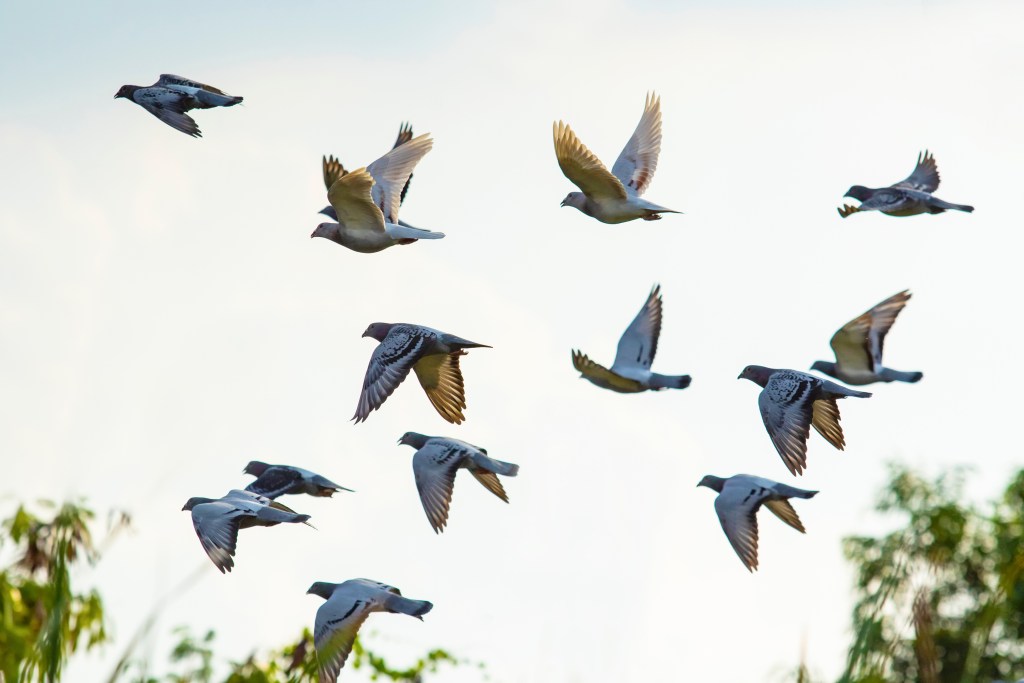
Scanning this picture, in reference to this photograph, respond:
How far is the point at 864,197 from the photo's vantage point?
1316 cm

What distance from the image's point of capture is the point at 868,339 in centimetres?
1234

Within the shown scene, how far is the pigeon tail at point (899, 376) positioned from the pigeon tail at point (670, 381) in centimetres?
175

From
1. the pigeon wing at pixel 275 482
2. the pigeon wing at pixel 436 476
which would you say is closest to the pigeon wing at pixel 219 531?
the pigeon wing at pixel 275 482

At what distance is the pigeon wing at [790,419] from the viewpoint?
12.0m

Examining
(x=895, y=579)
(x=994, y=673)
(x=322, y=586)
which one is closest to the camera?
(x=895, y=579)

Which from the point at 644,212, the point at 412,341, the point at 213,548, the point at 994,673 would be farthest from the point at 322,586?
the point at 994,673

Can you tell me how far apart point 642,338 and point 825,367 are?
64.5 inches

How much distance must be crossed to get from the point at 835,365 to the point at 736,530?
1882 mm

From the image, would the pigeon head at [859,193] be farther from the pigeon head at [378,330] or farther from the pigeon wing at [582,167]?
the pigeon head at [378,330]

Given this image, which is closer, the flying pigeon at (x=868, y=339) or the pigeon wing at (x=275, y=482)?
the pigeon wing at (x=275, y=482)

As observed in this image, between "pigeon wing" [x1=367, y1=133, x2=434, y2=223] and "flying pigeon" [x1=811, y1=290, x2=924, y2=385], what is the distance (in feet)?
13.7

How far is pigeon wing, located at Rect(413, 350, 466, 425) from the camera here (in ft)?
43.7

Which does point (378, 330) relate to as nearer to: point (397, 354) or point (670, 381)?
point (397, 354)

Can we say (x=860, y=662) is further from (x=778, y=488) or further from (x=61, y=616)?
(x=778, y=488)
